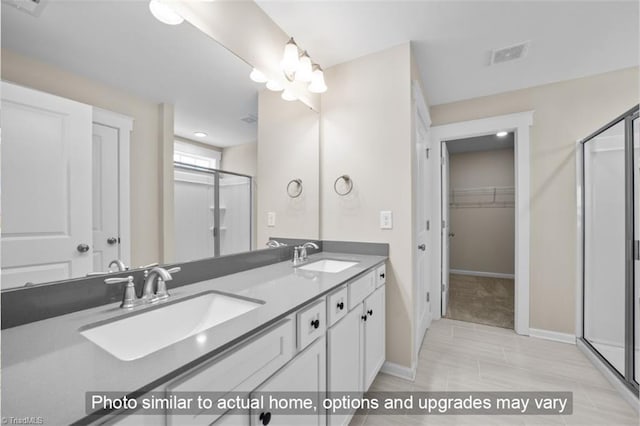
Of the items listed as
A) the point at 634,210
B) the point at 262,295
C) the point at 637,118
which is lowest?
the point at 262,295

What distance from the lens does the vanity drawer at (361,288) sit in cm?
137

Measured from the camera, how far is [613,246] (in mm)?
2043

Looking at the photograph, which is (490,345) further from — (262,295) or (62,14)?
(62,14)

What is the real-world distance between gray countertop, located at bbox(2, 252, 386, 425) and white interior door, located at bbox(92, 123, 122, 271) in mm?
187

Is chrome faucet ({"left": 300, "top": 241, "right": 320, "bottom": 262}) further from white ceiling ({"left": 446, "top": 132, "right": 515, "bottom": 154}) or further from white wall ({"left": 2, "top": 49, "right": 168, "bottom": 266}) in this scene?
white ceiling ({"left": 446, "top": 132, "right": 515, "bottom": 154})

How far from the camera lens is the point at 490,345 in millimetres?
2336

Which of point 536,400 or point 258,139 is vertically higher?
point 258,139

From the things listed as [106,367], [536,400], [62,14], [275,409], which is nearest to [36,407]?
[106,367]

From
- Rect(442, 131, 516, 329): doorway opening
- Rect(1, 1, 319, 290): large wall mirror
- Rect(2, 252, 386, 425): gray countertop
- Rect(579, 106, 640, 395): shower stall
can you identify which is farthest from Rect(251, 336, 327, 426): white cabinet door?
Rect(442, 131, 516, 329): doorway opening

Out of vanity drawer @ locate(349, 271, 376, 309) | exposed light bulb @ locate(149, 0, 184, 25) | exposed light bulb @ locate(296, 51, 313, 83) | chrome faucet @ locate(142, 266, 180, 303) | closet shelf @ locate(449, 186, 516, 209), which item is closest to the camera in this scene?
chrome faucet @ locate(142, 266, 180, 303)

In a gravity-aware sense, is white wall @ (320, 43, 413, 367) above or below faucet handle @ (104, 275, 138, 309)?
above

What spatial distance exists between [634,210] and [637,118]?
564 millimetres

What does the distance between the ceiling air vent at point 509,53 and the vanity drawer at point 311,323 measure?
227cm

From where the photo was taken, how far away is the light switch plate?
195cm
